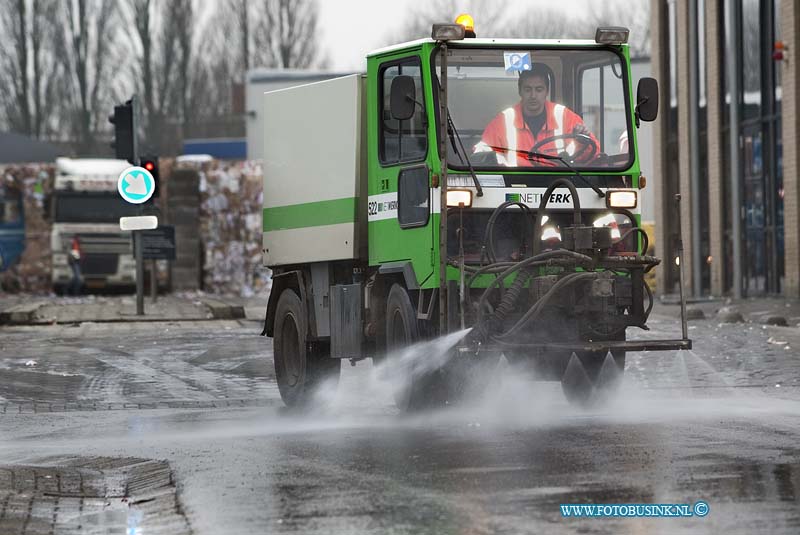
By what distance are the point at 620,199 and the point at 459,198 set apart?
3.95 ft

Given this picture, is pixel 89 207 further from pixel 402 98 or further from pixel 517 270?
pixel 517 270

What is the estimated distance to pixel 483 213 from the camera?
11578 mm

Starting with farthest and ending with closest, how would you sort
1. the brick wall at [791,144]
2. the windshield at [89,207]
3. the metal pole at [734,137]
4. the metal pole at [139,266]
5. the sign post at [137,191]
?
1. the windshield at [89,207]
2. the metal pole at [734,137]
3. the brick wall at [791,144]
4. the metal pole at [139,266]
5. the sign post at [137,191]

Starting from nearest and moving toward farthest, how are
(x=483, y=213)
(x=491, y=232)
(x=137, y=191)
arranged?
(x=491, y=232) < (x=483, y=213) < (x=137, y=191)

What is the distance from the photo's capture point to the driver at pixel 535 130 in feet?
38.6

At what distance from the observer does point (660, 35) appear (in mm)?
38344

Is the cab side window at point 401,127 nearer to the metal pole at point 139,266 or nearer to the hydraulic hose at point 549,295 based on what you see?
the hydraulic hose at point 549,295

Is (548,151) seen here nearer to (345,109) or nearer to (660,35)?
(345,109)

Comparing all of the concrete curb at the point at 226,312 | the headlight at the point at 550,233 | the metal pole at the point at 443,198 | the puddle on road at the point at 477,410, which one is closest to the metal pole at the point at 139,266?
the concrete curb at the point at 226,312

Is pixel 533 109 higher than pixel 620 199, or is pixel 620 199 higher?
pixel 533 109

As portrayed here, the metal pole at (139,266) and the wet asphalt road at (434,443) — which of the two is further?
the metal pole at (139,266)

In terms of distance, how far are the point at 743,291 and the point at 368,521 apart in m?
26.6

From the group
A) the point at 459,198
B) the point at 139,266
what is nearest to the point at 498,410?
the point at 459,198

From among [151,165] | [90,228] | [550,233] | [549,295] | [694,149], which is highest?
[694,149]
